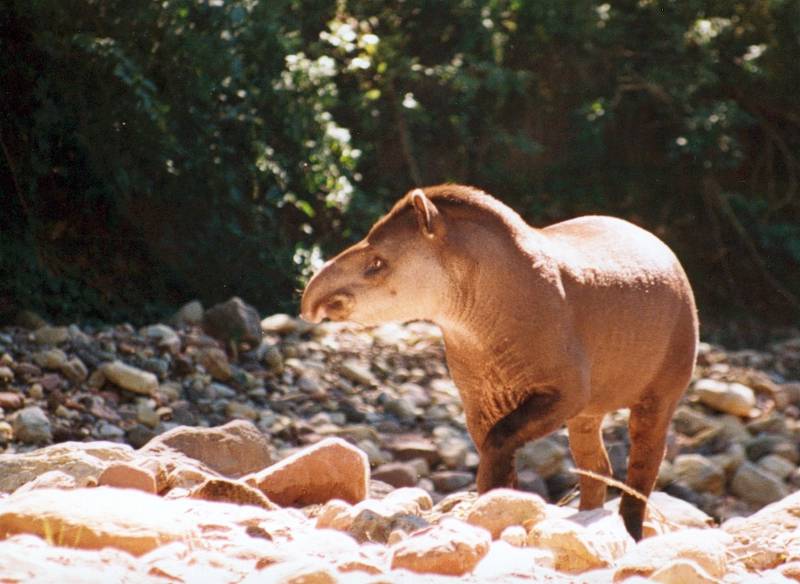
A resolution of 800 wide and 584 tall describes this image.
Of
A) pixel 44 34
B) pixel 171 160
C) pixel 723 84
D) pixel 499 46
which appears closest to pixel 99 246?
pixel 171 160

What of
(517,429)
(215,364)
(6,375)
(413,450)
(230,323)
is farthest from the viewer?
(230,323)

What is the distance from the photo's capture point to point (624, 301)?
473 cm

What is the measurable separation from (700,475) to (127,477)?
4.65 meters

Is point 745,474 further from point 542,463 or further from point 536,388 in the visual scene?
point 536,388

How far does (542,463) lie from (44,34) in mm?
3840

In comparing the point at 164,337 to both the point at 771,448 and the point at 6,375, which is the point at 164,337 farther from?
the point at 771,448

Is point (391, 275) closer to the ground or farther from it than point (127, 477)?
farther from it

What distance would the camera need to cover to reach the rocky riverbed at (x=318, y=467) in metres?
3.26

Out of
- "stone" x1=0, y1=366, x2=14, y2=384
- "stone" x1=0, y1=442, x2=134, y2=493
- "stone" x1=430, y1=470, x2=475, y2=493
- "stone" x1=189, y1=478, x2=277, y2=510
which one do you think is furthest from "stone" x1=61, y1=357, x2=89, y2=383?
"stone" x1=189, y1=478, x2=277, y2=510

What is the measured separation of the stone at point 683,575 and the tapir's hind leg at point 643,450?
1.82m

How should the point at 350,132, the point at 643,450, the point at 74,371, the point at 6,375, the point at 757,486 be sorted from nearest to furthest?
1. the point at 643,450
2. the point at 6,375
3. the point at 74,371
4. the point at 757,486
5. the point at 350,132

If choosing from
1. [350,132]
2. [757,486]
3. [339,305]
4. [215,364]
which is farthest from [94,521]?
[350,132]

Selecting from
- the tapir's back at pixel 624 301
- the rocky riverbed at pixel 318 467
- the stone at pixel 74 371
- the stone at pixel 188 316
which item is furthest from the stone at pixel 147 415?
the tapir's back at pixel 624 301

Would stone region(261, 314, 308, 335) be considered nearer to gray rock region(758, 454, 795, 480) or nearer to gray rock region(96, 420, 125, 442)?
gray rock region(96, 420, 125, 442)
